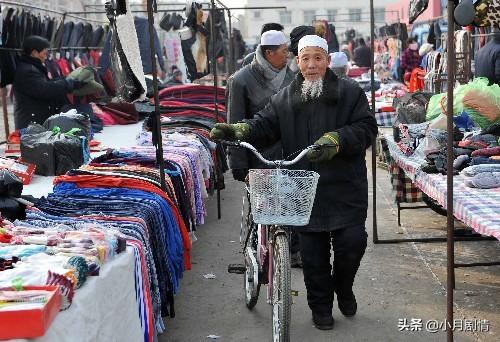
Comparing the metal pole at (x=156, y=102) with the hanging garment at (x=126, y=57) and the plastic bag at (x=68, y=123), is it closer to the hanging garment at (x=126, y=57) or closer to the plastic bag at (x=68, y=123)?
the hanging garment at (x=126, y=57)

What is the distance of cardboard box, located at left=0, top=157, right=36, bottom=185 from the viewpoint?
15.7 feet

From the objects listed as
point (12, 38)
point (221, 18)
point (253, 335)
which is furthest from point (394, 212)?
point (221, 18)

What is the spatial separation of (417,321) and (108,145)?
364 cm

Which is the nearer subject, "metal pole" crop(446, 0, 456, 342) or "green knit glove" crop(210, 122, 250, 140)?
"metal pole" crop(446, 0, 456, 342)

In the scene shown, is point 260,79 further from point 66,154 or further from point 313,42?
point 66,154

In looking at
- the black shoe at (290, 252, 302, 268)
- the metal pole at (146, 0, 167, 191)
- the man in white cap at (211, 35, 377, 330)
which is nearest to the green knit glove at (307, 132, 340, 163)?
the man in white cap at (211, 35, 377, 330)

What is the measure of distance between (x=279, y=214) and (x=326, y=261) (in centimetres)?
102

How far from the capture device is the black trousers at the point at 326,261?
13.5 ft

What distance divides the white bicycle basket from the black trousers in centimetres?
85

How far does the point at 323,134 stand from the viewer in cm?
400

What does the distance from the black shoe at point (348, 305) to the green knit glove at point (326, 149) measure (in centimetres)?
122

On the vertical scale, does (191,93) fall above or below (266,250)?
above

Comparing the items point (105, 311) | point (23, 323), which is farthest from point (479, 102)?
point (23, 323)

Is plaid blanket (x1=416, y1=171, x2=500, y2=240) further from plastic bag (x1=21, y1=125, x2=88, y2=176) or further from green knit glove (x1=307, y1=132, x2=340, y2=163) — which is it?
plastic bag (x1=21, y1=125, x2=88, y2=176)
